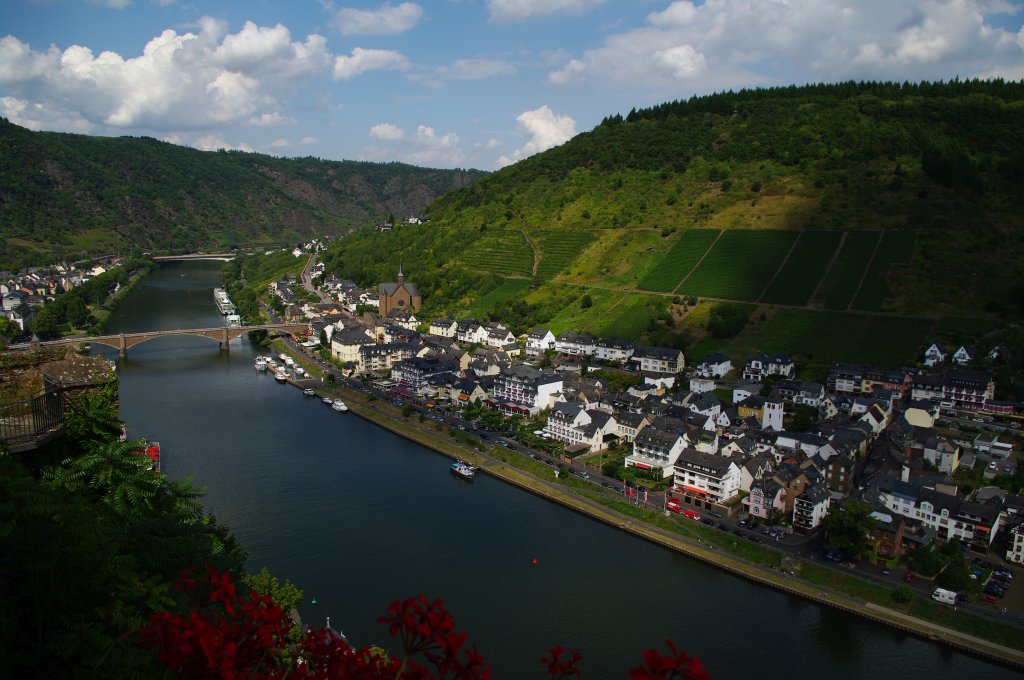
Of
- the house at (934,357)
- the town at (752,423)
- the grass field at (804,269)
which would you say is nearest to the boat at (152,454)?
the town at (752,423)

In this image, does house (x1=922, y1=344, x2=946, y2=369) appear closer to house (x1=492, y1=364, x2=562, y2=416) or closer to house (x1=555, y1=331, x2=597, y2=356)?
house (x1=555, y1=331, x2=597, y2=356)

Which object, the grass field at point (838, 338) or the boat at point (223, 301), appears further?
the boat at point (223, 301)

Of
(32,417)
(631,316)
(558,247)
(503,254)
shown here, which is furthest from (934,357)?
(32,417)

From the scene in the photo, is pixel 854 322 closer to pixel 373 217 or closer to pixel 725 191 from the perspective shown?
pixel 725 191

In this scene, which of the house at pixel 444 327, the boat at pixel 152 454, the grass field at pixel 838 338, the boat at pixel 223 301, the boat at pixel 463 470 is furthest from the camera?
the boat at pixel 223 301

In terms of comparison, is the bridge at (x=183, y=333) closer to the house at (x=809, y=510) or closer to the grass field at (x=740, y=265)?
the grass field at (x=740, y=265)

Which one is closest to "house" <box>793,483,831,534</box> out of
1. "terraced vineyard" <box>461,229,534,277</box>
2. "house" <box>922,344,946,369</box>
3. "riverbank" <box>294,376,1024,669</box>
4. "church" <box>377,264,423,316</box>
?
"riverbank" <box>294,376,1024,669</box>
